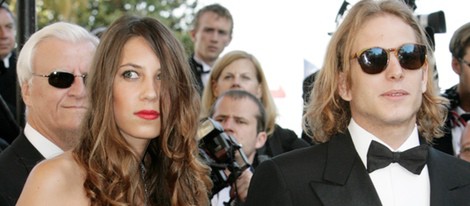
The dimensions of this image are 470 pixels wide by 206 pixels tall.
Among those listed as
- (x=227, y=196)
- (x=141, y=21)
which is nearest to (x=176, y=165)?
(x=141, y=21)

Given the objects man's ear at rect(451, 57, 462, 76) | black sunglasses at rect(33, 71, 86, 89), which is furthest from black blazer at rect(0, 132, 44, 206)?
man's ear at rect(451, 57, 462, 76)

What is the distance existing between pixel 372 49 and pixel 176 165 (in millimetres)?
863

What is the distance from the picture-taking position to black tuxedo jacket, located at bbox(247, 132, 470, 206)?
3.14 m

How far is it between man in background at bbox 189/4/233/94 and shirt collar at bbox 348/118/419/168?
367 centimetres

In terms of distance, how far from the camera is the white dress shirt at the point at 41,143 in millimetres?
3775

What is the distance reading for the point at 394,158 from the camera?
10.4 ft

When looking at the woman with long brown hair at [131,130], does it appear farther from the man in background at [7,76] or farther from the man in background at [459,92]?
the man in background at [459,92]

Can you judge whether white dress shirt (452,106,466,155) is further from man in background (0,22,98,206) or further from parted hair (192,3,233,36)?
parted hair (192,3,233,36)

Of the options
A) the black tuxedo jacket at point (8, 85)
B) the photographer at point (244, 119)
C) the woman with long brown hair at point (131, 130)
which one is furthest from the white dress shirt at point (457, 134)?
the black tuxedo jacket at point (8, 85)

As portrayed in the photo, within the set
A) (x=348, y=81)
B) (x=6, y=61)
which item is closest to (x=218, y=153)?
(x=348, y=81)

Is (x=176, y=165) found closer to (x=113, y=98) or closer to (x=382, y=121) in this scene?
(x=113, y=98)

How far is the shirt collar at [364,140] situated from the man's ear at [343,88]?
11 centimetres

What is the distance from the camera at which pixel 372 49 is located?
127 inches

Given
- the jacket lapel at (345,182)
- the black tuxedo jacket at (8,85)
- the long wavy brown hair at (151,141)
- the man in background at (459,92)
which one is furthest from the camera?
the black tuxedo jacket at (8,85)
